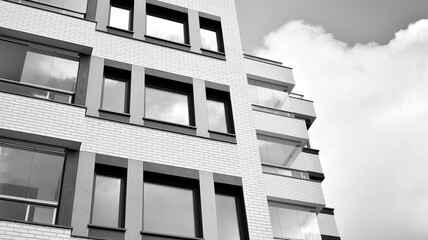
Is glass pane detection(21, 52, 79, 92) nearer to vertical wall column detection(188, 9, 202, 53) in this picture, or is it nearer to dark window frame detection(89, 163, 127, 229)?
dark window frame detection(89, 163, 127, 229)

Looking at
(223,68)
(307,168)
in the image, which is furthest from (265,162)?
(223,68)

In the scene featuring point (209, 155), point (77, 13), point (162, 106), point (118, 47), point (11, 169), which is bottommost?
point (11, 169)

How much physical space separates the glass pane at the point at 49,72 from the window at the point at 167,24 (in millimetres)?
3916

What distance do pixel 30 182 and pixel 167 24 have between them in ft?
29.9

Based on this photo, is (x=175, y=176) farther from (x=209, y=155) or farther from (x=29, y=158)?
(x=29, y=158)

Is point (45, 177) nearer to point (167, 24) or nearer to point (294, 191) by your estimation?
point (167, 24)

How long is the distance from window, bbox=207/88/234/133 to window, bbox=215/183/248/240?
243 cm

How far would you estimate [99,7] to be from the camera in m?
18.9

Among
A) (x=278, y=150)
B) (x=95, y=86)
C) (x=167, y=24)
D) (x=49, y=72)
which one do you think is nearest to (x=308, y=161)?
(x=278, y=150)

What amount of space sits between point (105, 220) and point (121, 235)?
71 cm

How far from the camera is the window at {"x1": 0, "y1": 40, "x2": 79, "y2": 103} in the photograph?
50.8 feet

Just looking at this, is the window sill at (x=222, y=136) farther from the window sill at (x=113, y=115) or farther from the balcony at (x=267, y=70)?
the balcony at (x=267, y=70)

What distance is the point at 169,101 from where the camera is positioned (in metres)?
17.7

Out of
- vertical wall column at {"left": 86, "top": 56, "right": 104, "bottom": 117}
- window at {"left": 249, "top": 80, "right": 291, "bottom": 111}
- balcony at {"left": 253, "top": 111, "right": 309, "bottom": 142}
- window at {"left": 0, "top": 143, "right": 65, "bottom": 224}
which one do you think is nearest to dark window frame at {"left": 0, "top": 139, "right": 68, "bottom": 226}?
window at {"left": 0, "top": 143, "right": 65, "bottom": 224}
